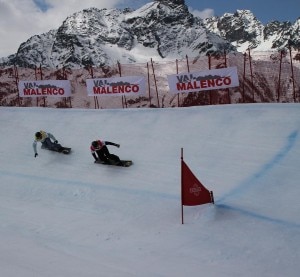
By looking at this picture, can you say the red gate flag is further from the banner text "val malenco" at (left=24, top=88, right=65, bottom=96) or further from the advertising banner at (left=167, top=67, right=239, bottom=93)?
the banner text "val malenco" at (left=24, top=88, right=65, bottom=96)

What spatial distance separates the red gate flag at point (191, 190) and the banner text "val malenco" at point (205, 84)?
789 cm

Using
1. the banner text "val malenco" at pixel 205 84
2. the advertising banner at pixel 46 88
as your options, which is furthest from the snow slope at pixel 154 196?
the advertising banner at pixel 46 88

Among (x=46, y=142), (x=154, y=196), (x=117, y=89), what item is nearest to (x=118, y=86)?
(x=117, y=89)

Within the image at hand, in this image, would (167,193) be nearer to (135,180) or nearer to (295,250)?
(135,180)

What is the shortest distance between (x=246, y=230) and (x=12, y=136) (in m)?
11.0

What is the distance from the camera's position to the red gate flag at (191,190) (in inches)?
344

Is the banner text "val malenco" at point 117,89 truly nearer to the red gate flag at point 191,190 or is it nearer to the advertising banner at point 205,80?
the advertising banner at point 205,80

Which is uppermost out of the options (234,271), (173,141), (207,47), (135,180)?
(207,47)

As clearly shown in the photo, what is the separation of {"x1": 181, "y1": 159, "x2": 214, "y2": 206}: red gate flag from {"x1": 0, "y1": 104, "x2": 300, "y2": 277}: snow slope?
249 mm

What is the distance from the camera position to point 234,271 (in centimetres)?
658

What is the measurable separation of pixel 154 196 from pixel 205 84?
7.25 meters

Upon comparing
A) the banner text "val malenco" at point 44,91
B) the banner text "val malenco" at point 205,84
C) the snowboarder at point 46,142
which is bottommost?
the snowboarder at point 46,142

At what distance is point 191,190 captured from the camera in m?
8.87

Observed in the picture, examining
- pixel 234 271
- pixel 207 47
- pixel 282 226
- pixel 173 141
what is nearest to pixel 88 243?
pixel 234 271
